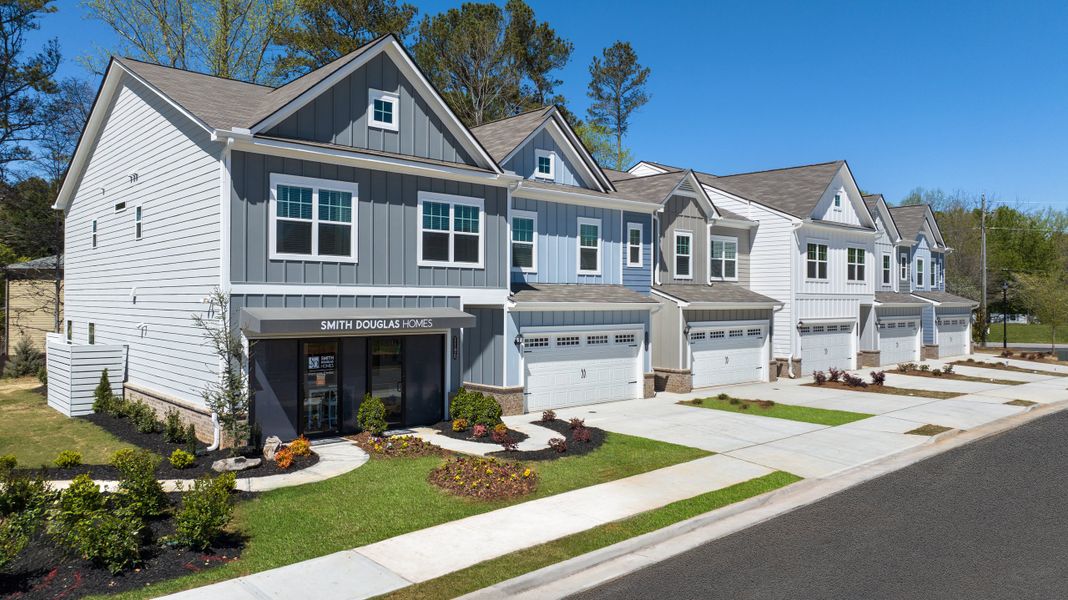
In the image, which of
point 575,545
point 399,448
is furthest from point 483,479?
point 399,448

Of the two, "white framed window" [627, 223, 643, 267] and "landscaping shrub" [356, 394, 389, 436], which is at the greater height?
"white framed window" [627, 223, 643, 267]

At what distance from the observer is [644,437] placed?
1603 cm

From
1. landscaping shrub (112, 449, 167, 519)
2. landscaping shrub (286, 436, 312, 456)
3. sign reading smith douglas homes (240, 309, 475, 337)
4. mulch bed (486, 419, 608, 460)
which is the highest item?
sign reading smith douglas homes (240, 309, 475, 337)

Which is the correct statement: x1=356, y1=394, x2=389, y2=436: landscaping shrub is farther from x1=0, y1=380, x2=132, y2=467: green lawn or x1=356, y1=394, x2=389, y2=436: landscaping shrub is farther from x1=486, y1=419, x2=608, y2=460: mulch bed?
x1=0, y1=380, x2=132, y2=467: green lawn

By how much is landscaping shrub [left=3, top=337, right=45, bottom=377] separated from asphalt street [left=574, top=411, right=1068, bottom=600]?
26.7 metres

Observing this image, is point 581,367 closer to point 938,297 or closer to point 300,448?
point 300,448

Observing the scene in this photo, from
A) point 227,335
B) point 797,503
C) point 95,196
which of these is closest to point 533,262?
point 227,335

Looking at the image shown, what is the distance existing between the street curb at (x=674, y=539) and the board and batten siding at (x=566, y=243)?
10395mm

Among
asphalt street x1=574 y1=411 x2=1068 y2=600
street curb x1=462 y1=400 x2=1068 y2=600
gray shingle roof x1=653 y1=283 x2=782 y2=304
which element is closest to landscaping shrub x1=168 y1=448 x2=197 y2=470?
street curb x1=462 y1=400 x2=1068 y2=600

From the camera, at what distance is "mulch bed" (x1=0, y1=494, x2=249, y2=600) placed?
7.31m

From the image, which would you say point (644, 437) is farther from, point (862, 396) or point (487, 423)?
point (862, 396)

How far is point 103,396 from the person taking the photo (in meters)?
18.5

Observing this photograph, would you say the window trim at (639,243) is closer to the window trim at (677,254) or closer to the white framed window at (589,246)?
the white framed window at (589,246)

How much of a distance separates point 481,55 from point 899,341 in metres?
27.0
